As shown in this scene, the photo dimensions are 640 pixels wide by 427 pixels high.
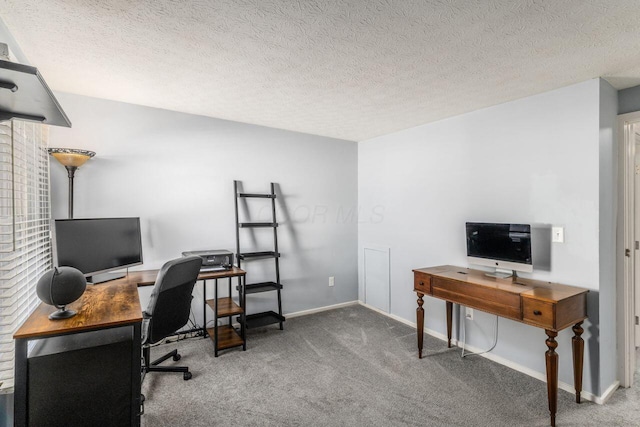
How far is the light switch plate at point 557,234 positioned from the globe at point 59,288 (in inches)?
120

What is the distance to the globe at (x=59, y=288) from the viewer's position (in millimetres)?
1516

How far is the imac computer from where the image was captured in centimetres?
239

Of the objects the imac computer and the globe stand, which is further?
the imac computer

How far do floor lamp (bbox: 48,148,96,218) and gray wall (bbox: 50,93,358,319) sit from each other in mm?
138

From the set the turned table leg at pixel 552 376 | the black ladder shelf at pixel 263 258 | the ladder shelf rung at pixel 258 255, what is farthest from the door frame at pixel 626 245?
the ladder shelf rung at pixel 258 255

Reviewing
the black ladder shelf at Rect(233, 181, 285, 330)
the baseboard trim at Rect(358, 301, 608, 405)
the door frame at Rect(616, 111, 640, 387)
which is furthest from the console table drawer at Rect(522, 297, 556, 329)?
the black ladder shelf at Rect(233, 181, 285, 330)

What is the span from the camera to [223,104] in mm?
2857

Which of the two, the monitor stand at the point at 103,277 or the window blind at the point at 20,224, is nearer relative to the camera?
the window blind at the point at 20,224

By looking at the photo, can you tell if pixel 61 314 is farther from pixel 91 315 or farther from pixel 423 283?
pixel 423 283

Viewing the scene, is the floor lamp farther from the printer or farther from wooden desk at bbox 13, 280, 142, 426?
wooden desk at bbox 13, 280, 142, 426

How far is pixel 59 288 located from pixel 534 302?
2675mm

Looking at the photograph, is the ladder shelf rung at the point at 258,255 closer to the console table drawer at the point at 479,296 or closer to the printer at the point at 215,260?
the printer at the point at 215,260

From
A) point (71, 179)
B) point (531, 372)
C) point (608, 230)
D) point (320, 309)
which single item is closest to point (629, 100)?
point (608, 230)

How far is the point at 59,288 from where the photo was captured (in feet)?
5.00
